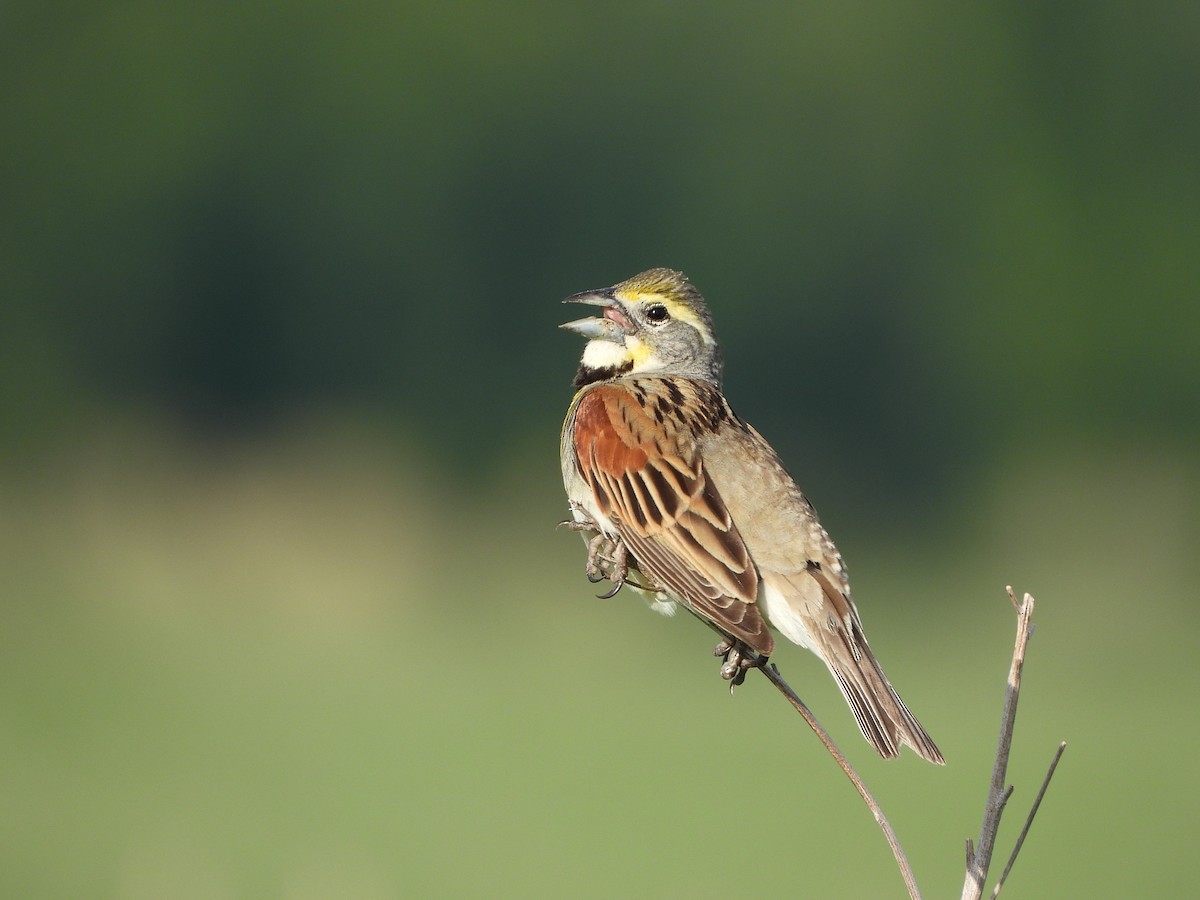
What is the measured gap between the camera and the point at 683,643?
12727mm

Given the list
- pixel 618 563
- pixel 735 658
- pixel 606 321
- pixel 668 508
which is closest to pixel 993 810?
pixel 735 658

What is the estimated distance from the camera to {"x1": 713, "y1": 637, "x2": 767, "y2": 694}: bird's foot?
359 cm

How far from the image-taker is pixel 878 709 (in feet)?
11.5

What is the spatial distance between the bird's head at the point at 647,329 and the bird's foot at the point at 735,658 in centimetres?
123

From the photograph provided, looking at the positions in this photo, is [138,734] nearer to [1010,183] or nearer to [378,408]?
[378,408]

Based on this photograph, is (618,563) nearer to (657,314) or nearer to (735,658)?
(735,658)

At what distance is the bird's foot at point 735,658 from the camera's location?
359 cm

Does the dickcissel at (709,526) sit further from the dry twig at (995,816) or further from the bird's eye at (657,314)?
the dry twig at (995,816)

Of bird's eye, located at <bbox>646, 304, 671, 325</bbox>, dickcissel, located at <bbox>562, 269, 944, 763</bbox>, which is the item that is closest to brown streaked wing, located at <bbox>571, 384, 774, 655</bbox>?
dickcissel, located at <bbox>562, 269, 944, 763</bbox>

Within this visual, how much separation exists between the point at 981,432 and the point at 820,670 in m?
3.75

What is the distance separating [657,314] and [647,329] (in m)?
0.05

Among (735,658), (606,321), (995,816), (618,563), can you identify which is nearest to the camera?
(995,816)

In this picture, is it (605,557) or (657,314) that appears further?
(657,314)

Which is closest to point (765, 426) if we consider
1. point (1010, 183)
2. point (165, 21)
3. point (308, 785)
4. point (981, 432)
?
point (981, 432)
